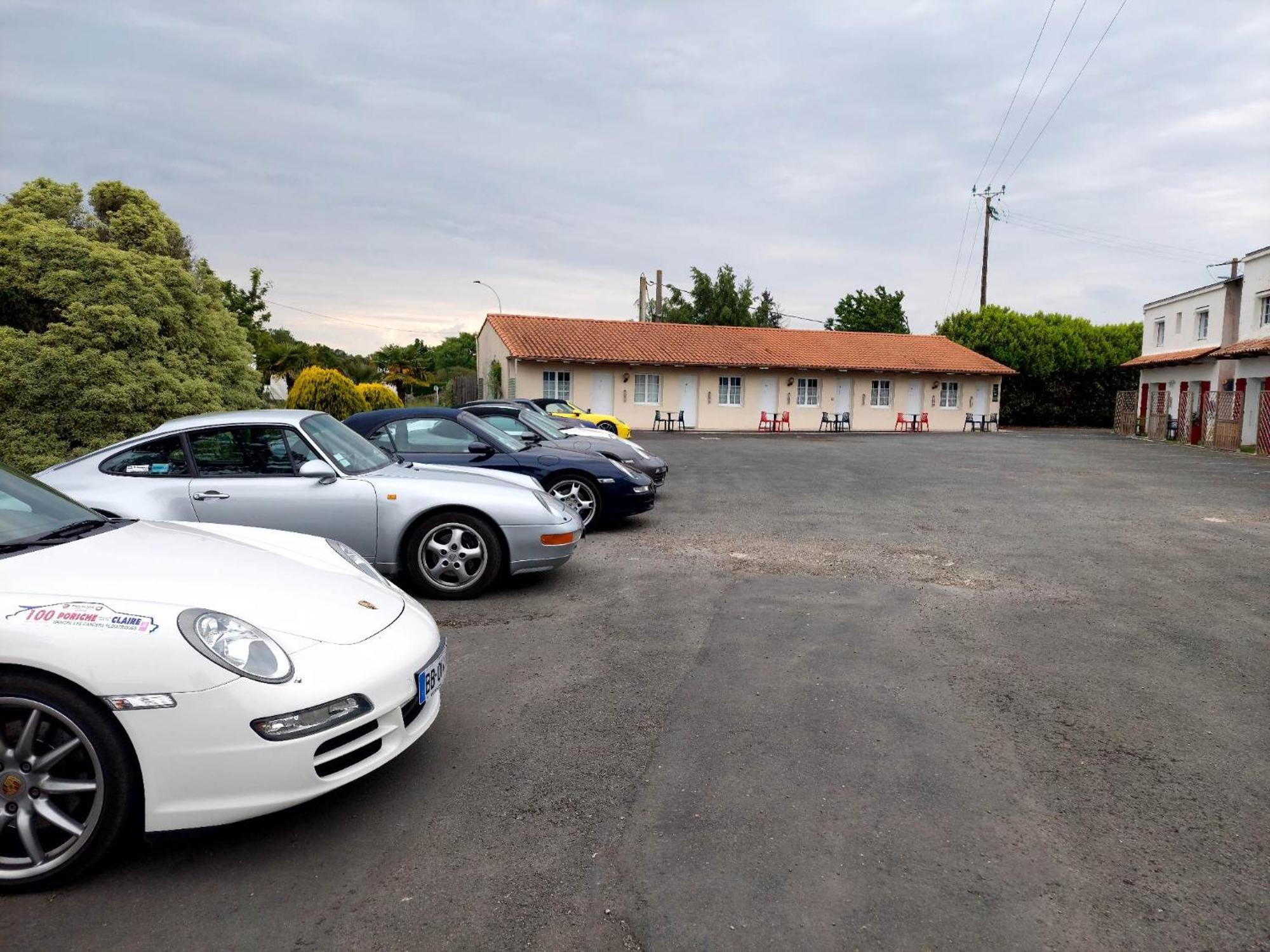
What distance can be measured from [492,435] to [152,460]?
3.62 metres

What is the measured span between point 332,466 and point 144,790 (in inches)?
140

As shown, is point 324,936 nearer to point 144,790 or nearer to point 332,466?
point 144,790

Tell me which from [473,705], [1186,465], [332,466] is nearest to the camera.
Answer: [473,705]

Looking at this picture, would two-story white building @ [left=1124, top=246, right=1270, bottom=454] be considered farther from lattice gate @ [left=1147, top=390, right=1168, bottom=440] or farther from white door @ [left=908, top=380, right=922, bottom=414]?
white door @ [left=908, top=380, right=922, bottom=414]

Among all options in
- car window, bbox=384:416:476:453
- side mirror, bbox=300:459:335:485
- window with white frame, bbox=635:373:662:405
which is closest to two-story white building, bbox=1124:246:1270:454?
window with white frame, bbox=635:373:662:405

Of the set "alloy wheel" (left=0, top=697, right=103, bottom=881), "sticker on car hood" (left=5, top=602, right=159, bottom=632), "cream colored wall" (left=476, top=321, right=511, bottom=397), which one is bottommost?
"alloy wheel" (left=0, top=697, right=103, bottom=881)

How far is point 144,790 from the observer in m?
2.62

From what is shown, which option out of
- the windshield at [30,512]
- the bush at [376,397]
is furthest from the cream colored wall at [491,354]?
the windshield at [30,512]

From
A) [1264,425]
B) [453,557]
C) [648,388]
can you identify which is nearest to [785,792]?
[453,557]

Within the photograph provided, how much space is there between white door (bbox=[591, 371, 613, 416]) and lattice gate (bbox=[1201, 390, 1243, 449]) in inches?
891

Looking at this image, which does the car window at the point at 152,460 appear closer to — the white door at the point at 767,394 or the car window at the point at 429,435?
the car window at the point at 429,435

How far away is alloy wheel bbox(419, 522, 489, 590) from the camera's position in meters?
6.20

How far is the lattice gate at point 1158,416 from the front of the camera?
34719 mm

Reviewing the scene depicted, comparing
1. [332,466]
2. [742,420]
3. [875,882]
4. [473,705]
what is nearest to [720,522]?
[332,466]
